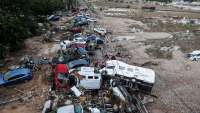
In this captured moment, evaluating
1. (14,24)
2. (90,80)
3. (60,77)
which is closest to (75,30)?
(14,24)

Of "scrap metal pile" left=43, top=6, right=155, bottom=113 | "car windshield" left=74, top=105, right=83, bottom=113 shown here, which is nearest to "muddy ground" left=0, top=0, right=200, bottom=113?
"scrap metal pile" left=43, top=6, right=155, bottom=113

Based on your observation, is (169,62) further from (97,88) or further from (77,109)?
(77,109)

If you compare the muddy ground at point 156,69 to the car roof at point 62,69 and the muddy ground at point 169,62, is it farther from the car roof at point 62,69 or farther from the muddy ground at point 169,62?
the car roof at point 62,69

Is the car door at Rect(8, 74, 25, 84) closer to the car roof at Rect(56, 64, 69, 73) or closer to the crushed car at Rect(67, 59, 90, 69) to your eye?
the car roof at Rect(56, 64, 69, 73)

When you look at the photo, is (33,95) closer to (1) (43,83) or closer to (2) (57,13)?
(1) (43,83)

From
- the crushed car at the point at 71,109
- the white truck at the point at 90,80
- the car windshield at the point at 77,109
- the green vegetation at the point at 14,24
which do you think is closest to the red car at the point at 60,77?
the white truck at the point at 90,80

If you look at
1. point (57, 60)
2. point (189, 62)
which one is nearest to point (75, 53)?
point (57, 60)
